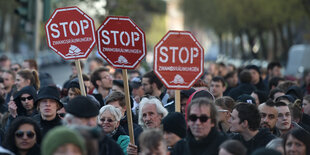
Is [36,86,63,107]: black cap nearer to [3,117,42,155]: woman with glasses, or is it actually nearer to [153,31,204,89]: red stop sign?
[153,31,204,89]: red stop sign

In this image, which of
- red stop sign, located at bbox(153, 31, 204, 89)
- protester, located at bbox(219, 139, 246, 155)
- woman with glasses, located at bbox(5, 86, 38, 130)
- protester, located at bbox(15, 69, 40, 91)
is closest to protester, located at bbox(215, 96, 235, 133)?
red stop sign, located at bbox(153, 31, 204, 89)

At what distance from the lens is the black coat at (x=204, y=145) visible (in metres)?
7.39

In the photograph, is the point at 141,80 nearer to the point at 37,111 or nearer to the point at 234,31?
the point at 37,111

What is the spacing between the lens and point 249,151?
8.38m

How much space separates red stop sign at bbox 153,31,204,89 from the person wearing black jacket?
1466mm

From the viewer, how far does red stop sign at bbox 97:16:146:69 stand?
943 centimetres

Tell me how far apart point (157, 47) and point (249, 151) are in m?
1.63

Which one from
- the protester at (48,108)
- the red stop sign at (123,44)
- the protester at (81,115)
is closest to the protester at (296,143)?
the protester at (81,115)

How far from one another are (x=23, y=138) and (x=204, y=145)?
1928 millimetres

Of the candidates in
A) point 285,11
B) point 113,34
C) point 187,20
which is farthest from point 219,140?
point 187,20

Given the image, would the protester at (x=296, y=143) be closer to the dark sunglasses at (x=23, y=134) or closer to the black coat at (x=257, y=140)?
the black coat at (x=257, y=140)

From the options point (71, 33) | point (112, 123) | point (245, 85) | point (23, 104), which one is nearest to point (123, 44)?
point (71, 33)

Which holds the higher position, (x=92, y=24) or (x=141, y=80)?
(x=92, y=24)

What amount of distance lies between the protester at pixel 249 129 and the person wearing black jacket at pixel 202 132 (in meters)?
1.02
